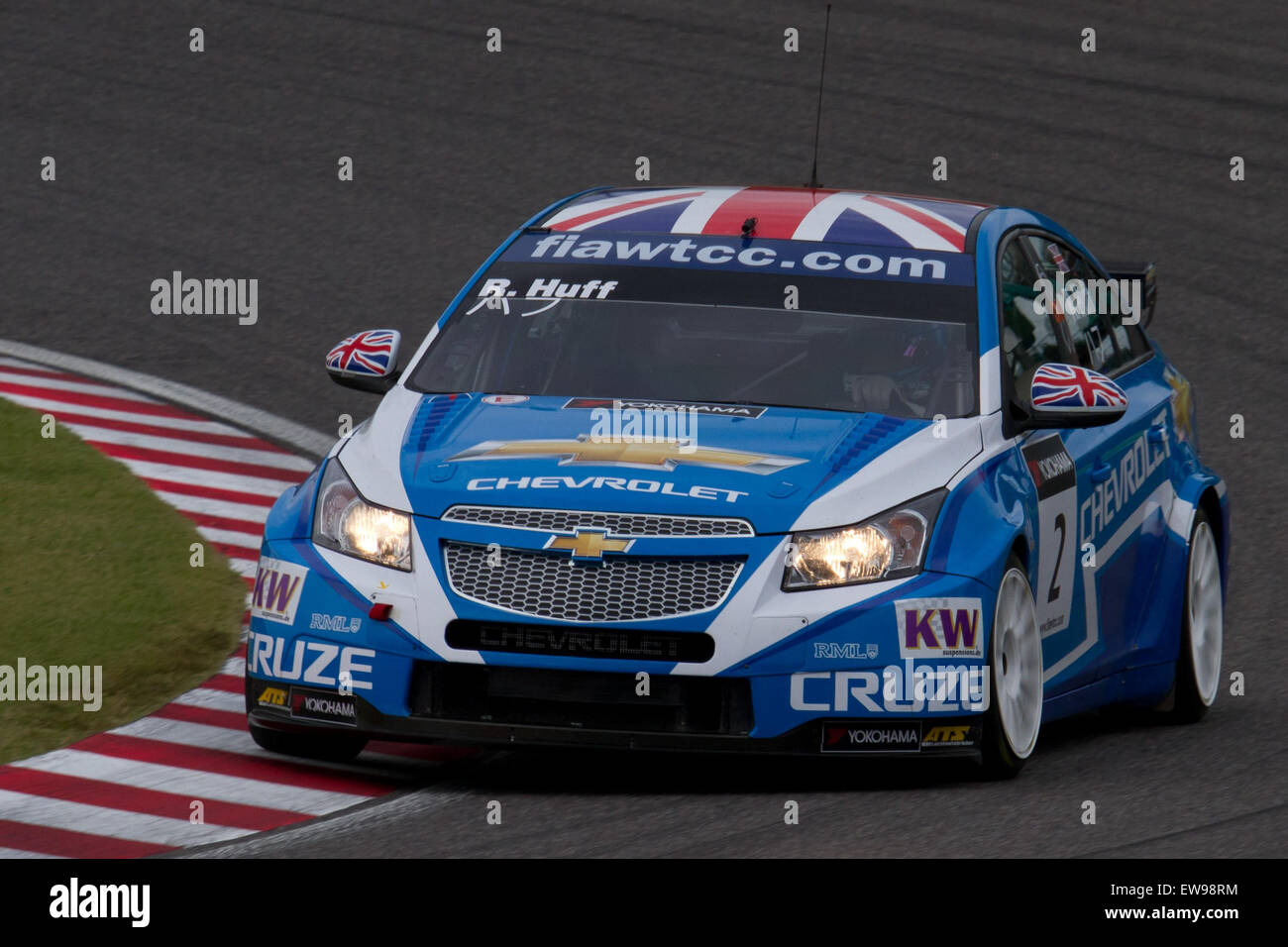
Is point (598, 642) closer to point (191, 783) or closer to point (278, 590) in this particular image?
point (278, 590)

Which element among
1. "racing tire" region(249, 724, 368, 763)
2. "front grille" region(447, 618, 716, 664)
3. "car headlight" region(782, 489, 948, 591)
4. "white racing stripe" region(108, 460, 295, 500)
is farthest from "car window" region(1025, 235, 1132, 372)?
"white racing stripe" region(108, 460, 295, 500)

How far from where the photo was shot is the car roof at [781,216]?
26.5 feet

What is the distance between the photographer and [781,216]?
8.22 metres

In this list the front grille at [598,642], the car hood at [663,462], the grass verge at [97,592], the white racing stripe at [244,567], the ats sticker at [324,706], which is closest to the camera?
the front grille at [598,642]

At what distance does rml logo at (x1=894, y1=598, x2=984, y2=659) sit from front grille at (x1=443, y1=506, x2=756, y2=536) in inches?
18.9

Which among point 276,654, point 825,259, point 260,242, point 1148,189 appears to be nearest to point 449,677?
point 276,654

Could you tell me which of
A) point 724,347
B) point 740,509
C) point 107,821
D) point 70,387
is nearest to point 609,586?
point 740,509

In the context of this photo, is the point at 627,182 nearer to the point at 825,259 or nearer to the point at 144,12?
the point at 144,12

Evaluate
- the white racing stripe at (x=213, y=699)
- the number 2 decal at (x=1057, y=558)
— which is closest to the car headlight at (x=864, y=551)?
the number 2 decal at (x=1057, y=558)

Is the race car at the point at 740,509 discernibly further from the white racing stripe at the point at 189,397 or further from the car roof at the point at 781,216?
the white racing stripe at the point at 189,397

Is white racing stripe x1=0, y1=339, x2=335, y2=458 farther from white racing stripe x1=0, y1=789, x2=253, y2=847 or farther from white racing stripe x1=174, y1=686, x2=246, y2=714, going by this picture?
white racing stripe x1=0, y1=789, x2=253, y2=847

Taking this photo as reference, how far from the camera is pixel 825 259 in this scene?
7.90 m

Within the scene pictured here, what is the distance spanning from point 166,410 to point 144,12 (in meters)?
9.08

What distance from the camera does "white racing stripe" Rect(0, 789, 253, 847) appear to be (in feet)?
21.4
